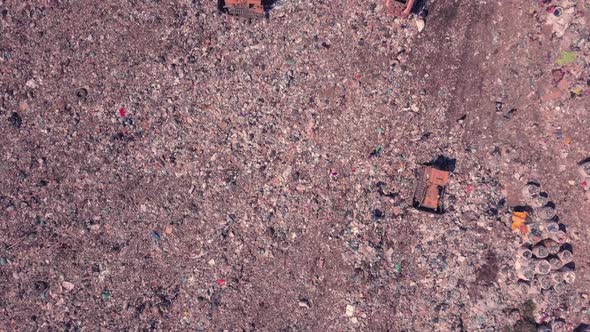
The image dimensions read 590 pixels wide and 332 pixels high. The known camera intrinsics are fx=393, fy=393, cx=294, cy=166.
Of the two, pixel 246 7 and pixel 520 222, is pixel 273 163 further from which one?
pixel 520 222

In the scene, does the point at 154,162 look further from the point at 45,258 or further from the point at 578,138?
the point at 578,138

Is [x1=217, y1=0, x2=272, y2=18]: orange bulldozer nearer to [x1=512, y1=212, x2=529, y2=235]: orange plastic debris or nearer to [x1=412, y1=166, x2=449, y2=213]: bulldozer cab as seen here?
[x1=412, y1=166, x2=449, y2=213]: bulldozer cab

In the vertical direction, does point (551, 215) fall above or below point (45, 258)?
above

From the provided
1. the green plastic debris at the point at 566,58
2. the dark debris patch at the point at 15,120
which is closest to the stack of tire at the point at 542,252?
the green plastic debris at the point at 566,58

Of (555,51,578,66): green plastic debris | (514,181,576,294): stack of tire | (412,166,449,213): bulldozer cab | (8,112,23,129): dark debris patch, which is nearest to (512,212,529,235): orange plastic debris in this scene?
(514,181,576,294): stack of tire

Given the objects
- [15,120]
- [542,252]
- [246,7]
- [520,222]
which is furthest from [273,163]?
[542,252]

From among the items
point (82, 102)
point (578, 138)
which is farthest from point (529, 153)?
point (82, 102)
